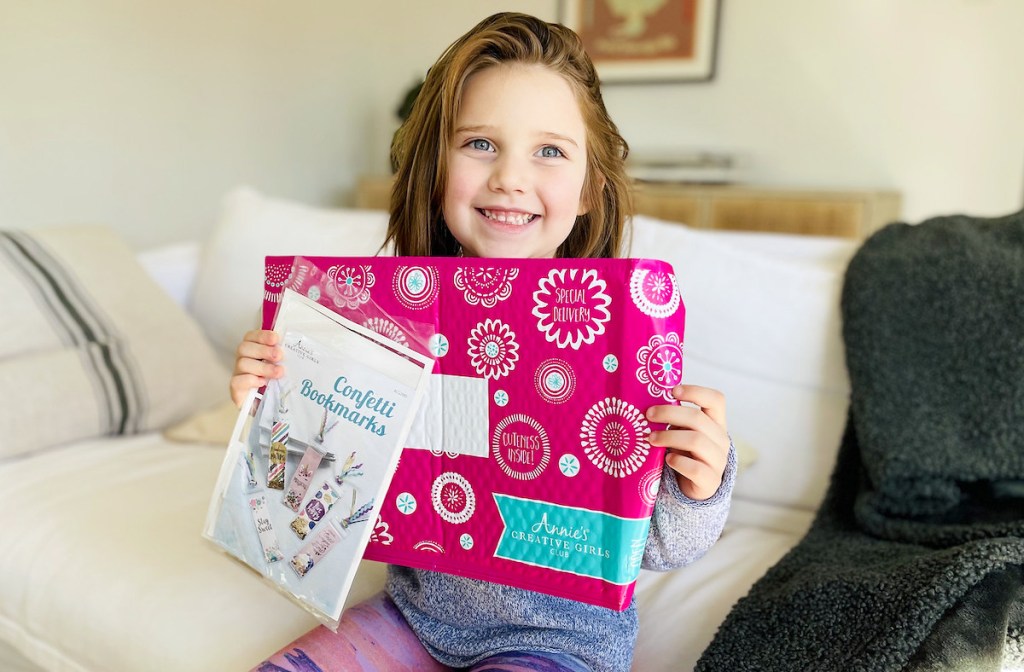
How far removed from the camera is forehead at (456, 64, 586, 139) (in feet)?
2.39

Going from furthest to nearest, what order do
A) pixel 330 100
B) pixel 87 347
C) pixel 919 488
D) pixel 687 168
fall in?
1. pixel 330 100
2. pixel 687 168
3. pixel 87 347
4. pixel 919 488

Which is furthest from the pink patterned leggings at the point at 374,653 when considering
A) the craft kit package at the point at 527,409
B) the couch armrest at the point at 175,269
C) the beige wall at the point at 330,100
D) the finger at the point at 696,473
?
the beige wall at the point at 330,100

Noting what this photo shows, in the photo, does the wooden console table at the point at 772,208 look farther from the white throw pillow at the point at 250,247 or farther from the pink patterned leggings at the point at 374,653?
the pink patterned leggings at the point at 374,653

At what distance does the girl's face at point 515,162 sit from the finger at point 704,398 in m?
0.25

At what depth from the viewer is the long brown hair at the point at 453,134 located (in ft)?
2.44

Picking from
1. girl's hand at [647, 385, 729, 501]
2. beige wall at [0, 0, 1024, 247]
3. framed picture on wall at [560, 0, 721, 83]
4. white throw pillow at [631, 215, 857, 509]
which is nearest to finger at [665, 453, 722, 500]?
girl's hand at [647, 385, 729, 501]

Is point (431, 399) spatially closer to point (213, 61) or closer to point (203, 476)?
point (203, 476)

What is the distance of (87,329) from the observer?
127 centimetres

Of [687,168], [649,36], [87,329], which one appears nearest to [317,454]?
[87,329]

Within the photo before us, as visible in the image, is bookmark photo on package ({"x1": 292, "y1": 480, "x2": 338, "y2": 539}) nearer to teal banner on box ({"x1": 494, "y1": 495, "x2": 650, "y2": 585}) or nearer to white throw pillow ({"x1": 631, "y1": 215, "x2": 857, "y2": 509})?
teal banner on box ({"x1": 494, "y1": 495, "x2": 650, "y2": 585})

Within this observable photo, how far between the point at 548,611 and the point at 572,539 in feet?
0.44

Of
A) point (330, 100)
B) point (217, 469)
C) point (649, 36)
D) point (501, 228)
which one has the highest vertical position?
point (649, 36)

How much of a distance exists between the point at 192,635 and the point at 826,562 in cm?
71

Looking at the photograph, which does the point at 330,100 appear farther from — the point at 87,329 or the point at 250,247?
the point at 87,329
